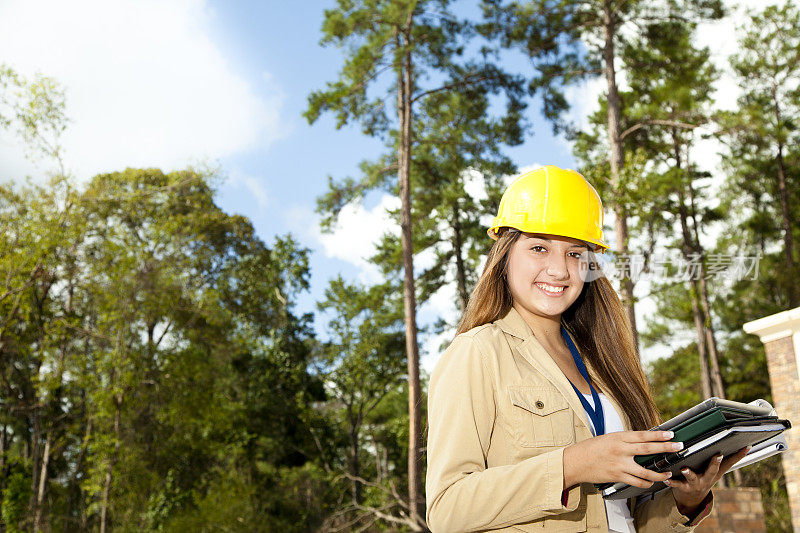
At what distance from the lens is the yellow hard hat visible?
188 centimetres

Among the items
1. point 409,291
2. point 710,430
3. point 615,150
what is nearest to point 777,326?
point 615,150

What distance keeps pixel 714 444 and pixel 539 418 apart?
0.37 metres

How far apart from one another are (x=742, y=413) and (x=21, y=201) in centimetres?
1583

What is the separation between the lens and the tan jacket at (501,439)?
1.48 meters

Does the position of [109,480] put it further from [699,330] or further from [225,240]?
[699,330]

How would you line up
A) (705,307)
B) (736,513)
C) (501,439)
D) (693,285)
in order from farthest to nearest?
(705,307) < (693,285) < (736,513) < (501,439)

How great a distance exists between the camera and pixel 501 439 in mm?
1618

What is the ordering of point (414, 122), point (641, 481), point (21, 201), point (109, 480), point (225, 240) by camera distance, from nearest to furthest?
point (641, 481) → point (21, 201) → point (109, 480) → point (414, 122) → point (225, 240)

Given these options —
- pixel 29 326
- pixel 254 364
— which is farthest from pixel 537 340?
pixel 254 364

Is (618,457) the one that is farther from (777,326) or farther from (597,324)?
(777,326)

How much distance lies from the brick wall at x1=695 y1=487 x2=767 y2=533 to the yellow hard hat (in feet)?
29.2

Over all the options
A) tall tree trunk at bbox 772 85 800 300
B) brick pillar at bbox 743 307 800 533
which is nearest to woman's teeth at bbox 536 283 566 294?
brick pillar at bbox 743 307 800 533

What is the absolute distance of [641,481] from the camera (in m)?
1.40

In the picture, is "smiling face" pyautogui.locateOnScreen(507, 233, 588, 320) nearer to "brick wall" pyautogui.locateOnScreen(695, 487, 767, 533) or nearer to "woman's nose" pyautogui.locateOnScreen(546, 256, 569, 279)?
"woman's nose" pyautogui.locateOnScreen(546, 256, 569, 279)
